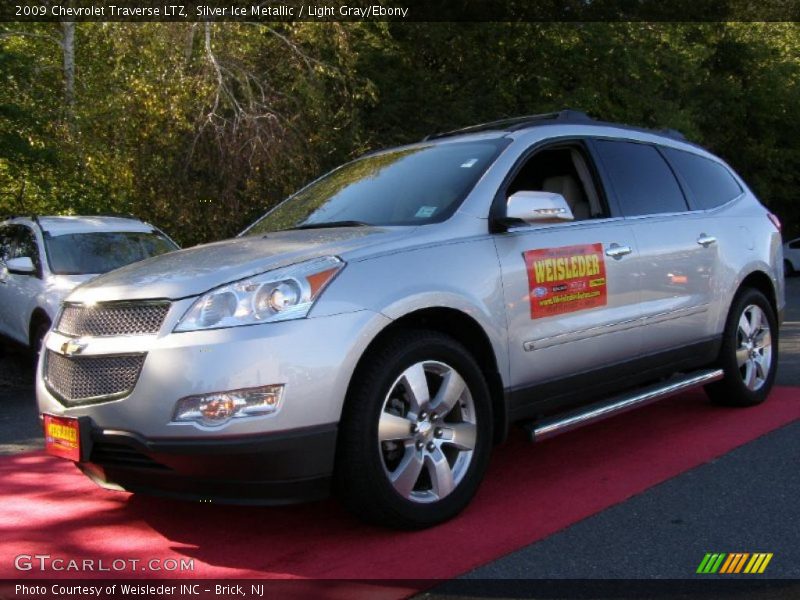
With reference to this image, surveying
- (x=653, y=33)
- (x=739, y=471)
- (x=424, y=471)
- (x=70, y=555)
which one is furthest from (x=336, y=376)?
(x=653, y=33)

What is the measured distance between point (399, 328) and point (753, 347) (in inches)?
132

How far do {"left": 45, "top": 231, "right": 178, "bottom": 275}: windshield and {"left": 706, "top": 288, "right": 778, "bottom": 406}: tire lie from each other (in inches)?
229

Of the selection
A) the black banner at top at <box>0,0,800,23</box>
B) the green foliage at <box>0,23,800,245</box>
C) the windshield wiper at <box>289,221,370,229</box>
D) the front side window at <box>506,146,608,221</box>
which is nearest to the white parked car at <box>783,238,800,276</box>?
the black banner at top at <box>0,0,800,23</box>

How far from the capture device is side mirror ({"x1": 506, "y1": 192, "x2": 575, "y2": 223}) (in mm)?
4191

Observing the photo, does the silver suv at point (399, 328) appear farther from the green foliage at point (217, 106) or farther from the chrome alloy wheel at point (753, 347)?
the green foliage at point (217, 106)

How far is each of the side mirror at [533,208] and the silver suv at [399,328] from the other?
11mm

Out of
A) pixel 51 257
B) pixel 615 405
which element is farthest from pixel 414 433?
pixel 51 257

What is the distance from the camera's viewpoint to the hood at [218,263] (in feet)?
11.6

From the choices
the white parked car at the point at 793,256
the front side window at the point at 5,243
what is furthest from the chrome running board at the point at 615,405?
the white parked car at the point at 793,256

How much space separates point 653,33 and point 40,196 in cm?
1552

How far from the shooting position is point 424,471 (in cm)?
379

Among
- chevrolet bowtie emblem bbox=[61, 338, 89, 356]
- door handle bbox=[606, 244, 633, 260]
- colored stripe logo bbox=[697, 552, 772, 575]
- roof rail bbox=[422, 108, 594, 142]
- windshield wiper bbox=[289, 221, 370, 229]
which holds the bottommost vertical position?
colored stripe logo bbox=[697, 552, 772, 575]

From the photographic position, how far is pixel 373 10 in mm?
16922
